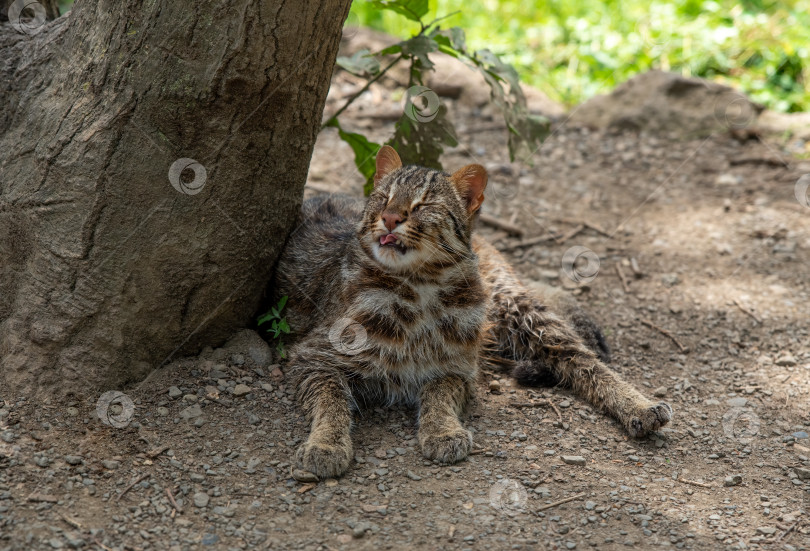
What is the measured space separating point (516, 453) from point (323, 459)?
42.1 inches

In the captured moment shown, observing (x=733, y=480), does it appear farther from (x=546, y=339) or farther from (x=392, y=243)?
(x=392, y=243)

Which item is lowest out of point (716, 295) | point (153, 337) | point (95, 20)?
point (153, 337)

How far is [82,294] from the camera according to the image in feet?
13.1

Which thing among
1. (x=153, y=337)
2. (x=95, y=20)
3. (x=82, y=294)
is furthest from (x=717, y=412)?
(x=95, y=20)

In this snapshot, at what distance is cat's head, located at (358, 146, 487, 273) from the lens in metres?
4.20

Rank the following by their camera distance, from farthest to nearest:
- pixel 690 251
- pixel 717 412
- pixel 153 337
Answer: pixel 690 251 → pixel 717 412 → pixel 153 337

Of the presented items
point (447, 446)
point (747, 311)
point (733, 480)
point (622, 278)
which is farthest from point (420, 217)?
point (747, 311)

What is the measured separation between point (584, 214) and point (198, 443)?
455 centimetres

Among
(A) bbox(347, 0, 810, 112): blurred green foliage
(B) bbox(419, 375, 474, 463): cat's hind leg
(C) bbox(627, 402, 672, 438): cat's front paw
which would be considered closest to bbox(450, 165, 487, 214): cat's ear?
(B) bbox(419, 375, 474, 463): cat's hind leg

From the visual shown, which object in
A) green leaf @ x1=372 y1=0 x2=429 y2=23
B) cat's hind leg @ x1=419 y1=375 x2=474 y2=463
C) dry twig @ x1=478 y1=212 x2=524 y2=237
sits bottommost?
cat's hind leg @ x1=419 y1=375 x2=474 y2=463

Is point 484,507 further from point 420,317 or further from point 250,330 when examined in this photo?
point 250,330

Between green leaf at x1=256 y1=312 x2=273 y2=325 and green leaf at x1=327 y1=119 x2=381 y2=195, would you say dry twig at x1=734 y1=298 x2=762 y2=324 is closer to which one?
green leaf at x1=327 y1=119 x2=381 y2=195

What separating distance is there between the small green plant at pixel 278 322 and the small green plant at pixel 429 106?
111 cm

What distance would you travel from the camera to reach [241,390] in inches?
176
